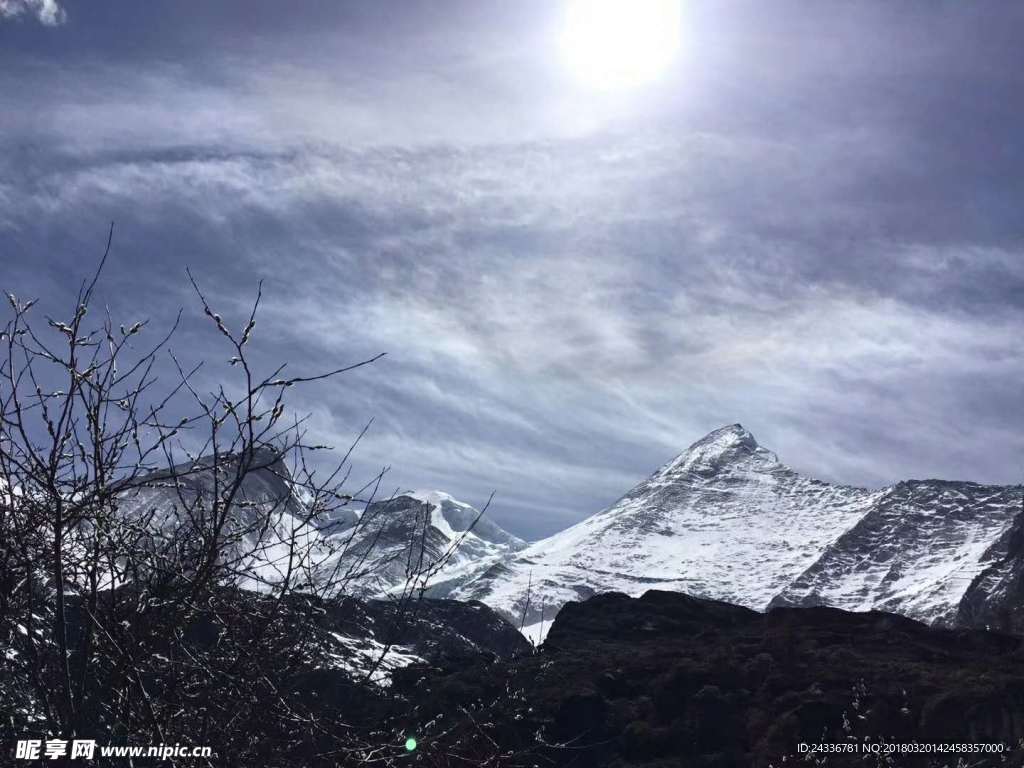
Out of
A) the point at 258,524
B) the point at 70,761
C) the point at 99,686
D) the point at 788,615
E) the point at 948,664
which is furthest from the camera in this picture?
the point at 788,615

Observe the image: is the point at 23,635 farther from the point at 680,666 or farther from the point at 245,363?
the point at 680,666

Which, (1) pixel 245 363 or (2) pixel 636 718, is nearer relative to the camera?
(1) pixel 245 363

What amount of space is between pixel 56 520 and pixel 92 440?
1.66ft

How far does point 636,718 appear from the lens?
5591cm

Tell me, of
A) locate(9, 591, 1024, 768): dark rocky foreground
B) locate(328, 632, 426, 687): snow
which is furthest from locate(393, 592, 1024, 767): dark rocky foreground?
locate(328, 632, 426, 687): snow

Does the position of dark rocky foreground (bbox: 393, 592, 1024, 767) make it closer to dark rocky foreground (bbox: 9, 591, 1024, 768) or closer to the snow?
dark rocky foreground (bbox: 9, 591, 1024, 768)

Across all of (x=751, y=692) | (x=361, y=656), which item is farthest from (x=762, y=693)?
(x=361, y=656)

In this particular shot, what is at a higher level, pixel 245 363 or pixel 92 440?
pixel 245 363

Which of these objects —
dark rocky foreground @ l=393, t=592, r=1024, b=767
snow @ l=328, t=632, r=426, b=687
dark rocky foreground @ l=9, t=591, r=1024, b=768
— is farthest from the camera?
dark rocky foreground @ l=393, t=592, r=1024, b=767

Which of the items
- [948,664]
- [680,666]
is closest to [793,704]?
[680,666]

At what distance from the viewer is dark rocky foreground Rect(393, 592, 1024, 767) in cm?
4641

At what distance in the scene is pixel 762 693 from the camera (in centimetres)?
5656

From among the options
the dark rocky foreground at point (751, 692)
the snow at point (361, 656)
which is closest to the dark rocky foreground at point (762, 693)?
the dark rocky foreground at point (751, 692)

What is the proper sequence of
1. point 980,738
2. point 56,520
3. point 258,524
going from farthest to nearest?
point 980,738 → point 258,524 → point 56,520
